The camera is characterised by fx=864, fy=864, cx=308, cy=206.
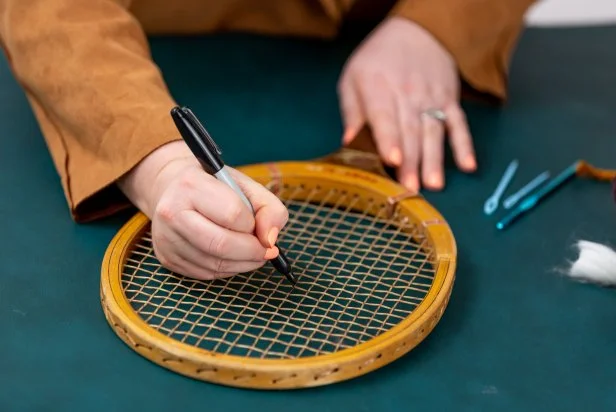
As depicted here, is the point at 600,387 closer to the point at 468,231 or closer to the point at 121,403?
the point at 468,231

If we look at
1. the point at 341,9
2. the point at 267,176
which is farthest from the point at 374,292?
the point at 341,9

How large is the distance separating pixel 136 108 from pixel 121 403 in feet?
0.77

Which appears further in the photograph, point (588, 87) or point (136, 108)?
point (588, 87)

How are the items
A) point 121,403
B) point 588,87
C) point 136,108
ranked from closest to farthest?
1. point 121,403
2. point 136,108
3. point 588,87

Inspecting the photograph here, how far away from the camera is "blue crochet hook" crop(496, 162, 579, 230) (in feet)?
2.28

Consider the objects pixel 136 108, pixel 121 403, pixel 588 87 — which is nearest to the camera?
pixel 121 403

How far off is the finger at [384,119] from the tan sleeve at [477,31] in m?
0.09

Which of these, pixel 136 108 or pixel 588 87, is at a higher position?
pixel 136 108

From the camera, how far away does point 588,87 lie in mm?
934

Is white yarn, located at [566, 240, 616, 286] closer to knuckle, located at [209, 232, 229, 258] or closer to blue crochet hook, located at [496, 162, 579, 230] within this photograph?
blue crochet hook, located at [496, 162, 579, 230]

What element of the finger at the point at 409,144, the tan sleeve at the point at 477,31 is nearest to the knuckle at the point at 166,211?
the finger at the point at 409,144

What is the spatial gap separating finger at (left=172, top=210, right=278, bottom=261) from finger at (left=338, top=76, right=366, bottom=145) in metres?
0.24

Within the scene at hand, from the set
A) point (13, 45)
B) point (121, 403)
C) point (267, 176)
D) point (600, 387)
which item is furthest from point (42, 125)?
point (600, 387)

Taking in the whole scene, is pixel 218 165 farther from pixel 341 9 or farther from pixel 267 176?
pixel 341 9
